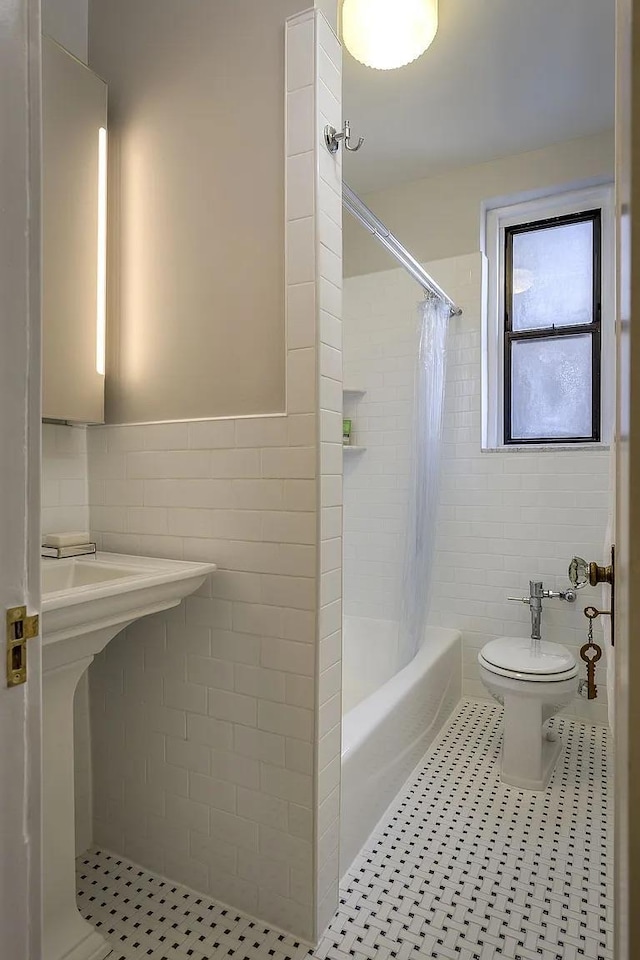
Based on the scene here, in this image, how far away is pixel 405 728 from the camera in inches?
87.0

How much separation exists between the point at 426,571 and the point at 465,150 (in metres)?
2.09

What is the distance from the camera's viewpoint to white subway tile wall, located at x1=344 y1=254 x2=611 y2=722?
2764 mm

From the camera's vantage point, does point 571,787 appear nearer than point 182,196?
No

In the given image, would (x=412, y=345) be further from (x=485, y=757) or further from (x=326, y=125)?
(x=485, y=757)

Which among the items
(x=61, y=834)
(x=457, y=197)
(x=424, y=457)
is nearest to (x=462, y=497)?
(x=424, y=457)

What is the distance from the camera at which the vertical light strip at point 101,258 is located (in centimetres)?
178

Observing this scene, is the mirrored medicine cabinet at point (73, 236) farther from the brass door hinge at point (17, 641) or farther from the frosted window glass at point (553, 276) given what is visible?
the frosted window glass at point (553, 276)

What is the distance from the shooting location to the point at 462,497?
302 cm

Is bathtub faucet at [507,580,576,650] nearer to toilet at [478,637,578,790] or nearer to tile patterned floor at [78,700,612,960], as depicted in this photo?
toilet at [478,637,578,790]

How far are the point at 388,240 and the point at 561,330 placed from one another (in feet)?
4.05

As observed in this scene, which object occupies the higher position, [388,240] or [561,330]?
[388,240]

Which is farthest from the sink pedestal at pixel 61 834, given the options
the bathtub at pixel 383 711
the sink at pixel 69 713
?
the bathtub at pixel 383 711

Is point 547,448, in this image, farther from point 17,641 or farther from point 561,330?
point 17,641

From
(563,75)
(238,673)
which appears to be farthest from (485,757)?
(563,75)
